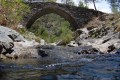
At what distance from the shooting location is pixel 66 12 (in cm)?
2978

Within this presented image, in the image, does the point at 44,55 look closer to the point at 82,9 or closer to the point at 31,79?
the point at 31,79

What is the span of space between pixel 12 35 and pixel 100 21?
15546 millimetres

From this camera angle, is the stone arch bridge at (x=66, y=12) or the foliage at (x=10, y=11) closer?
the foliage at (x=10, y=11)

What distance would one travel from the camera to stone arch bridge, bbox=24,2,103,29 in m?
29.3

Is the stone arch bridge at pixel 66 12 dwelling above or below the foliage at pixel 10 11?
above

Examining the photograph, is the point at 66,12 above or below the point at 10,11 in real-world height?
above

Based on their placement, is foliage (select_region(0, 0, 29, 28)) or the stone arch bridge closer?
foliage (select_region(0, 0, 29, 28))

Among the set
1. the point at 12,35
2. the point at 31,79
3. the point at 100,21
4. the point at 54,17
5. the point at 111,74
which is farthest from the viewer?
the point at 54,17

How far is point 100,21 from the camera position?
93.1 feet

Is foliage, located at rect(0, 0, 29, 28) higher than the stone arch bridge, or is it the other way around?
the stone arch bridge

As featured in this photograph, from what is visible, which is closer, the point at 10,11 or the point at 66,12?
the point at 10,11

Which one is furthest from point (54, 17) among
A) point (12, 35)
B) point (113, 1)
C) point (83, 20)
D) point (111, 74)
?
point (111, 74)

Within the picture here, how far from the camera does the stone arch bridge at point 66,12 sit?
96.1ft

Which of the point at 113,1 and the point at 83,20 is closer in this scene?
the point at 83,20
